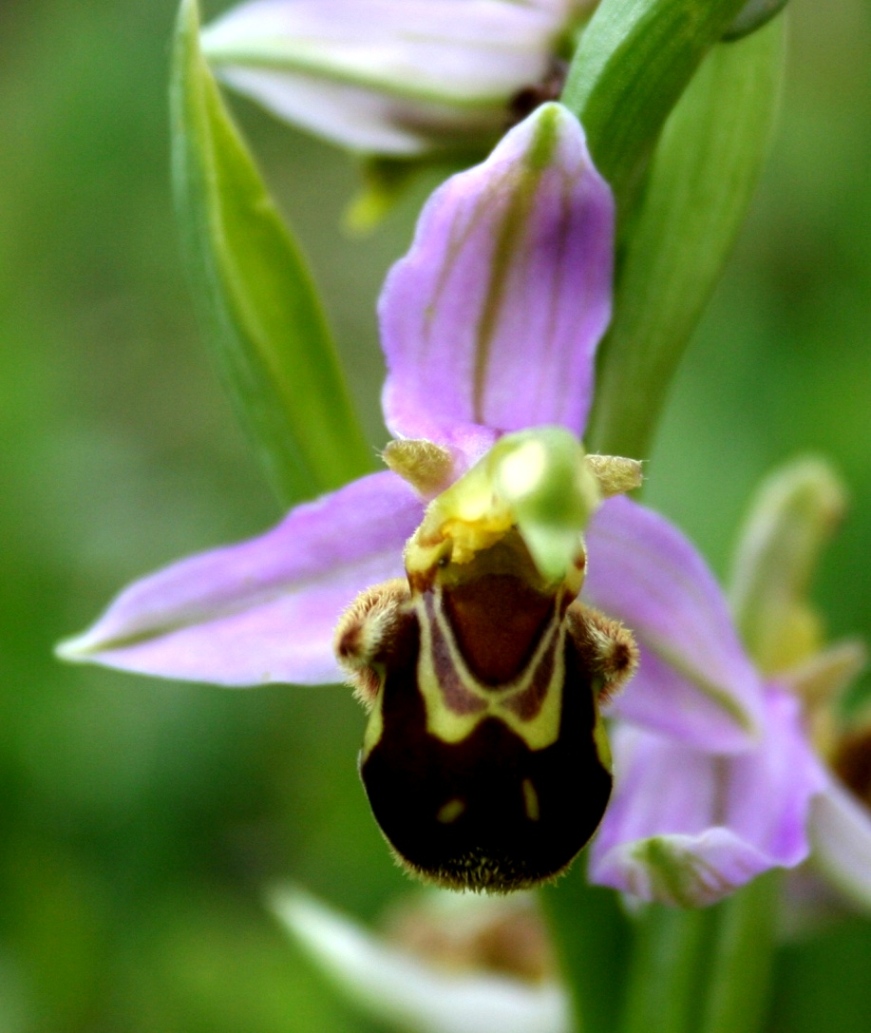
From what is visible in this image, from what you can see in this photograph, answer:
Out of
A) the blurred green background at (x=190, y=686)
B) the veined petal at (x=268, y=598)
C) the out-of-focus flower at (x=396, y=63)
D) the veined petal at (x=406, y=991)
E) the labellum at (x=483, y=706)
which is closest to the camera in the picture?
the labellum at (x=483, y=706)

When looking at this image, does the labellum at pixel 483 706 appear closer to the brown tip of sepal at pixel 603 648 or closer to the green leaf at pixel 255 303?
the brown tip of sepal at pixel 603 648

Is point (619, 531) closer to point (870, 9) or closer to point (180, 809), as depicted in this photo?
point (180, 809)

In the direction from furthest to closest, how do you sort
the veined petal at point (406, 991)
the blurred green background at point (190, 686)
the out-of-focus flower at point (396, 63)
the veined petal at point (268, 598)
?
the blurred green background at point (190, 686)
the veined petal at point (406, 991)
the out-of-focus flower at point (396, 63)
the veined petal at point (268, 598)

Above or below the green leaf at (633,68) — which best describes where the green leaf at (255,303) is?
below

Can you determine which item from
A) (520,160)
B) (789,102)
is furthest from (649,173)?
(789,102)

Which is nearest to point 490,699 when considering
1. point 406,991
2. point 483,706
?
point 483,706

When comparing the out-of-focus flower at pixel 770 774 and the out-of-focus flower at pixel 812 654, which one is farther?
the out-of-focus flower at pixel 812 654

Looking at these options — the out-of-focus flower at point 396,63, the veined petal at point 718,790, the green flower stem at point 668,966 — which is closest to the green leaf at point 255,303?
the out-of-focus flower at point 396,63

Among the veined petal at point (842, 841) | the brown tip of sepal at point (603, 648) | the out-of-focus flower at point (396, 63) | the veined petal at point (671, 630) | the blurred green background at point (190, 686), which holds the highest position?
the out-of-focus flower at point (396, 63)
